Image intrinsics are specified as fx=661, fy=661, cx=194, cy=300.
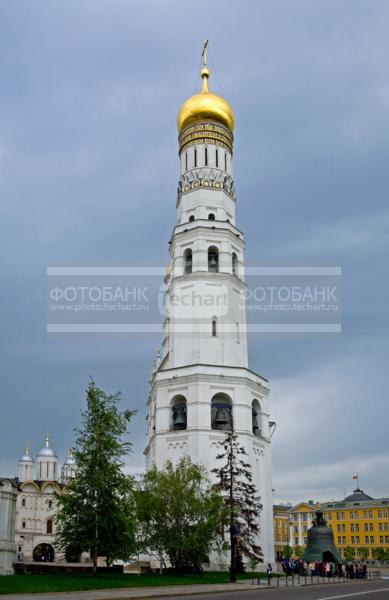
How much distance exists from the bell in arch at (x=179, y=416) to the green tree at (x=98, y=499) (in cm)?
1543

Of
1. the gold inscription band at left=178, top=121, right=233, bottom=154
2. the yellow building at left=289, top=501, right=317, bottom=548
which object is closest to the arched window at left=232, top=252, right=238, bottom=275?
the gold inscription band at left=178, top=121, right=233, bottom=154

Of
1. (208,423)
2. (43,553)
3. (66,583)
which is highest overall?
(208,423)

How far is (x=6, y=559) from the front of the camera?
31.0 m

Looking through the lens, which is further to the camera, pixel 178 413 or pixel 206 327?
pixel 206 327

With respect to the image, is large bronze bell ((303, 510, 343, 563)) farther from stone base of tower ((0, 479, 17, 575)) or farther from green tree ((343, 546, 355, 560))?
green tree ((343, 546, 355, 560))

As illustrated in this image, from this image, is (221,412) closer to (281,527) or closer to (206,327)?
(206,327)

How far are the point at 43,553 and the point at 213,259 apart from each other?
184ft

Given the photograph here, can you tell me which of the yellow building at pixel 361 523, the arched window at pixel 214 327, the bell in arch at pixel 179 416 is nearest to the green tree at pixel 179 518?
the bell in arch at pixel 179 416

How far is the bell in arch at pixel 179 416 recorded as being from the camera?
150 feet

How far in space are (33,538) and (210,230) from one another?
57181mm

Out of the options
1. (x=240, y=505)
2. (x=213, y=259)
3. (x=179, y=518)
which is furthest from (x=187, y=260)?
(x=179, y=518)

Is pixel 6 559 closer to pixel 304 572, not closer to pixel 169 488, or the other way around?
pixel 169 488

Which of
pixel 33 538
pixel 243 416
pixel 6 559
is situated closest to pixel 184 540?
pixel 6 559

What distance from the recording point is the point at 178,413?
46.3 m
